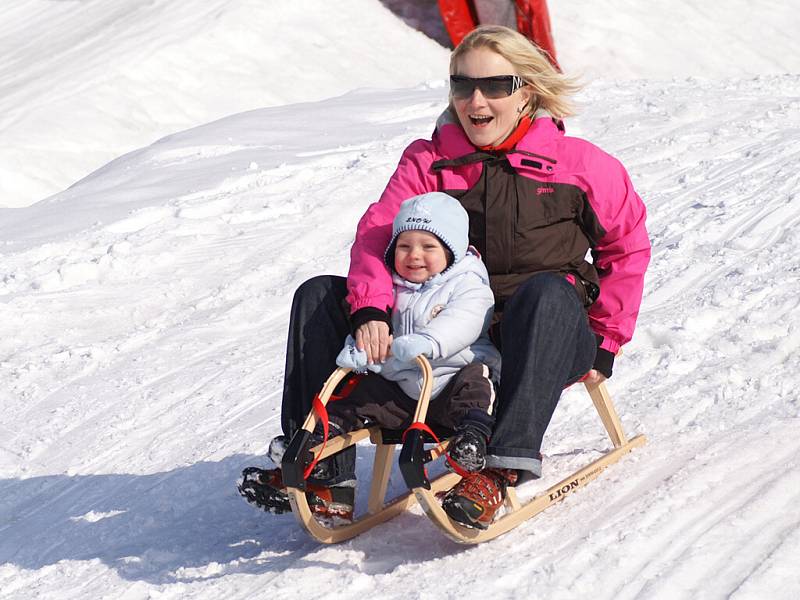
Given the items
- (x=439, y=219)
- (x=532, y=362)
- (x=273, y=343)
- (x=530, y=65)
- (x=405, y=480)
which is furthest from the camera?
(x=273, y=343)

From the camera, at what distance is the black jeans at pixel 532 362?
2.86 metres

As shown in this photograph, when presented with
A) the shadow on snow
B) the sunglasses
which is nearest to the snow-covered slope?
the shadow on snow

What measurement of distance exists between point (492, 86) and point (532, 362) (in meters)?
0.82

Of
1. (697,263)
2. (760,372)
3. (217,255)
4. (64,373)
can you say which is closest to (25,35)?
(217,255)

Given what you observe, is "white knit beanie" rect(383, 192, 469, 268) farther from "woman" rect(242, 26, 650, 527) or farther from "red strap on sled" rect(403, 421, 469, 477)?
"red strap on sled" rect(403, 421, 469, 477)

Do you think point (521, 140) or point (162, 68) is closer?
point (521, 140)

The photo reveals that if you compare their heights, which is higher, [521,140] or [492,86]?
[492,86]

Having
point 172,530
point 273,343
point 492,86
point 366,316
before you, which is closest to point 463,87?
point 492,86

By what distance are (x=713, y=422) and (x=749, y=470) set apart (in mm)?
486

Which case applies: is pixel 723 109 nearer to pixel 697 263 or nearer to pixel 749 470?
pixel 697 263

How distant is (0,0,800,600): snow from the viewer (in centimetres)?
289

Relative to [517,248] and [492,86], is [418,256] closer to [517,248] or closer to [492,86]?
[517,248]

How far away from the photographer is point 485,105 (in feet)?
10.5

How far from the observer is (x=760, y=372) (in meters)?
3.96
